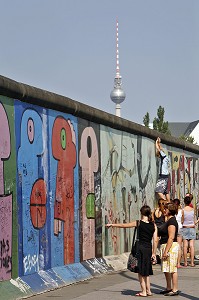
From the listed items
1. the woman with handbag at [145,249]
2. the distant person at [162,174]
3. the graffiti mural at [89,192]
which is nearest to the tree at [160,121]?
the distant person at [162,174]

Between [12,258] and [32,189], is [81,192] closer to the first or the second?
[32,189]

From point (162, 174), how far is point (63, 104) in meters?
7.76

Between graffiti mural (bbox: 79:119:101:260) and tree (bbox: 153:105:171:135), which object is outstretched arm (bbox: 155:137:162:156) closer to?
graffiti mural (bbox: 79:119:101:260)

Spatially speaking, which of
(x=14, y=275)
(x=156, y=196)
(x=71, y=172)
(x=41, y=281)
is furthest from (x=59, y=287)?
(x=156, y=196)

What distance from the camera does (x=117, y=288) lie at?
14469 millimetres

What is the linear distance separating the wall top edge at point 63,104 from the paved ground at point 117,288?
10.1 ft

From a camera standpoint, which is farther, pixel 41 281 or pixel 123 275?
pixel 123 275

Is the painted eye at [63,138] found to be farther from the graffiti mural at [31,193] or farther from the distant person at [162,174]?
the distant person at [162,174]

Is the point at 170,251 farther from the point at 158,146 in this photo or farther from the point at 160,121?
the point at 160,121

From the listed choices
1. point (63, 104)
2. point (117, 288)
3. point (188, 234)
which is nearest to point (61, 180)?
point (63, 104)

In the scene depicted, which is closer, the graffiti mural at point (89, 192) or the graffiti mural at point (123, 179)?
the graffiti mural at point (89, 192)

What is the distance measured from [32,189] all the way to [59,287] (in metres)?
1.69

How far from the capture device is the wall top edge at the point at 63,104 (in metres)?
13.3

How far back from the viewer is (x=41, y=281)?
1382cm
